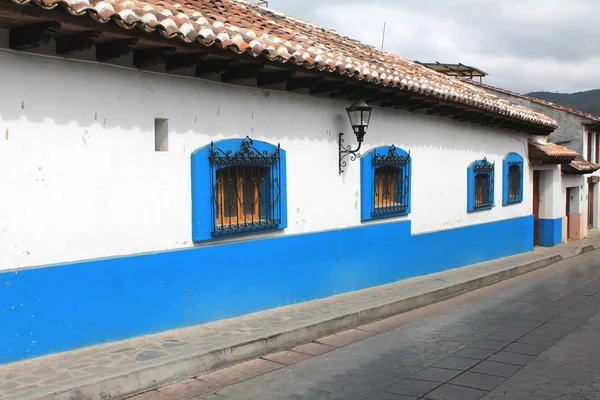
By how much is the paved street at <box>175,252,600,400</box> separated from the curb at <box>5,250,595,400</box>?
0.51 ft

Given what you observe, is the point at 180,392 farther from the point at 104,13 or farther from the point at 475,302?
the point at 475,302

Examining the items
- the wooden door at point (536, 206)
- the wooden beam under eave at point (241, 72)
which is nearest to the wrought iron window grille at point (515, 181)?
the wooden door at point (536, 206)

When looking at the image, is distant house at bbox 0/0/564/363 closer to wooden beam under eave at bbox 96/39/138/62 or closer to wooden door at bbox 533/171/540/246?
wooden beam under eave at bbox 96/39/138/62

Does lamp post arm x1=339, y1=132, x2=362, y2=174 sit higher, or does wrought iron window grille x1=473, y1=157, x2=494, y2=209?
lamp post arm x1=339, y1=132, x2=362, y2=174

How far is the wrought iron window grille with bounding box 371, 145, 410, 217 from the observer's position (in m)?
10.1

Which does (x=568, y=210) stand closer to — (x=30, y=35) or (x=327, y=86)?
(x=327, y=86)

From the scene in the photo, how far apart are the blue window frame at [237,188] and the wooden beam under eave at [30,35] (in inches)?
84.8

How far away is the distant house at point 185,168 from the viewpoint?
5445mm

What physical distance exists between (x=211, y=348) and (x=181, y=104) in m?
2.74

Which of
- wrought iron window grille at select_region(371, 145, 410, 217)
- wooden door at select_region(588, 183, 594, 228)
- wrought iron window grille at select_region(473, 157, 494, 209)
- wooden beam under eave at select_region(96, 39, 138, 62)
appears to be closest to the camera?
wooden beam under eave at select_region(96, 39, 138, 62)

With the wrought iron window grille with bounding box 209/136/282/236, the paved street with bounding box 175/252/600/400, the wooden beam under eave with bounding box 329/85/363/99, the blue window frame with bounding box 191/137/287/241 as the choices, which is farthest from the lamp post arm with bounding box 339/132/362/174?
the paved street with bounding box 175/252/600/400

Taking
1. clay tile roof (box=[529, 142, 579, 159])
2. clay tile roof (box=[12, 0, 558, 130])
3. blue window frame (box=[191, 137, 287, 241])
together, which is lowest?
blue window frame (box=[191, 137, 287, 241])

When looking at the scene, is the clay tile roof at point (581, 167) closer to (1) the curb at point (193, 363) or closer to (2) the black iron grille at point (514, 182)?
(2) the black iron grille at point (514, 182)

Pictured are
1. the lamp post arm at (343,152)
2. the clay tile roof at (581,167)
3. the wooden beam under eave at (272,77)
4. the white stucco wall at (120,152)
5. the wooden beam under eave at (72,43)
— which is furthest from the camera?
the clay tile roof at (581,167)
